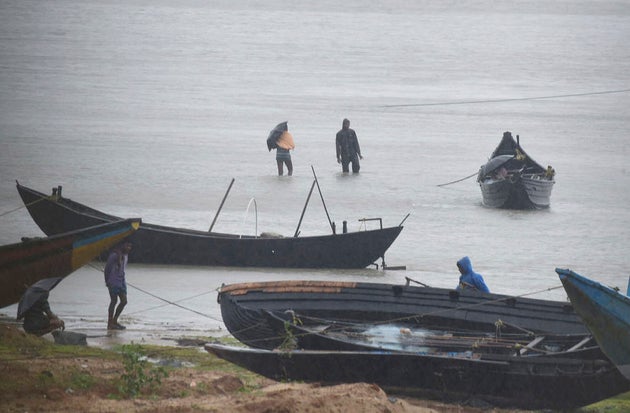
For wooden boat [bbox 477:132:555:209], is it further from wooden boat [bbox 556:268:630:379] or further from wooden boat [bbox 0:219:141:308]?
wooden boat [bbox 556:268:630:379]

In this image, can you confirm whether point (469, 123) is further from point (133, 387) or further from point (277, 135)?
point (133, 387)

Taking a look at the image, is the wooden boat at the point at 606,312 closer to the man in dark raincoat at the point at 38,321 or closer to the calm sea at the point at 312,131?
the calm sea at the point at 312,131

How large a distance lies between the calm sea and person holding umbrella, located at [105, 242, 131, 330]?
58cm

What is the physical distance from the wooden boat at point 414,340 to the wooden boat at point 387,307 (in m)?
0.15

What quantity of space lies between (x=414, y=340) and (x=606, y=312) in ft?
7.82

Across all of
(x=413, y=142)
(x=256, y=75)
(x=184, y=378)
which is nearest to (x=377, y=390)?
(x=184, y=378)

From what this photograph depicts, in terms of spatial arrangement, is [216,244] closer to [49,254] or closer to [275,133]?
[49,254]

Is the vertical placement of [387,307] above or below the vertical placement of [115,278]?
below

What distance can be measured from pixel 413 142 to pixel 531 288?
53.2 ft

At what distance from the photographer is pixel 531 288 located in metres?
17.5

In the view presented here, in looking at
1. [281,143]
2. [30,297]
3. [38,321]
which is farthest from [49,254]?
[281,143]

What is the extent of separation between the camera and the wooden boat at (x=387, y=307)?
38.4 ft

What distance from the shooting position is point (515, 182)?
928 inches

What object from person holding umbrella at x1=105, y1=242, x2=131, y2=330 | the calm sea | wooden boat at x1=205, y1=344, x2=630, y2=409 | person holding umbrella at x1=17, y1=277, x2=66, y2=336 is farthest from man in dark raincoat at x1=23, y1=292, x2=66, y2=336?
wooden boat at x1=205, y1=344, x2=630, y2=409
